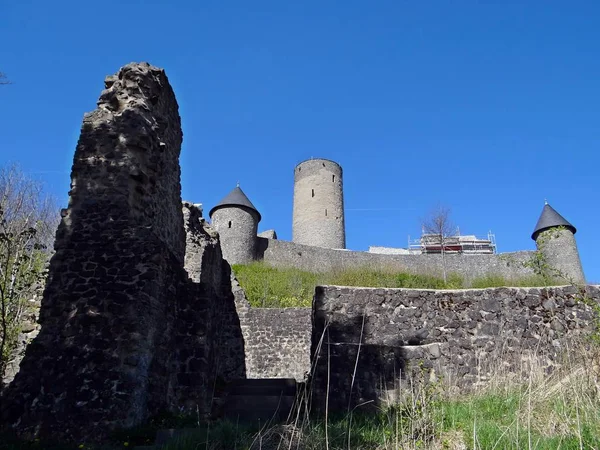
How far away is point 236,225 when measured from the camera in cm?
3822

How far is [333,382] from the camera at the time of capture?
663cm

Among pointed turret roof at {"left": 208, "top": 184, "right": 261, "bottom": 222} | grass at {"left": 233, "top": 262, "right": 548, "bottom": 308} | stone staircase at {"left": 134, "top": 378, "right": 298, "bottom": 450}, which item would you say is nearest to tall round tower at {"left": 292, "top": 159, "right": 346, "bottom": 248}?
pointed turret roof at {"left": 208, "top": 184, "right": 261, "bottom": 222}

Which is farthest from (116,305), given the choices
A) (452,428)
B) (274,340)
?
(274,340)

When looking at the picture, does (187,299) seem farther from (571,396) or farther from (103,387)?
(571,396)

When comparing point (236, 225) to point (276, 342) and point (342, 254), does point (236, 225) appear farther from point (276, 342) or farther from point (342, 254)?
point (276, 342)

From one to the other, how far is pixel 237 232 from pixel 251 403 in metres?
30.4

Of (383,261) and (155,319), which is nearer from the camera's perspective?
(155,319)

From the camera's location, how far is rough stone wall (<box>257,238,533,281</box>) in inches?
1516

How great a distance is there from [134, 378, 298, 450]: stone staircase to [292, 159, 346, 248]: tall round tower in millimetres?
38031

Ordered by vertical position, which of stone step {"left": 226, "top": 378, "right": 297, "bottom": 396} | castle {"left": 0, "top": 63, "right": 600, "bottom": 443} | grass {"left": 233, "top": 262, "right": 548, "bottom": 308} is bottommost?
stone step {"left": 226, "top": 378, "right": 297, "bottom": 396}

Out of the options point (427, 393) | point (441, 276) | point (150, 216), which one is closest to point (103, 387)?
point (150, 216)

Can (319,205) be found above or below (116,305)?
above

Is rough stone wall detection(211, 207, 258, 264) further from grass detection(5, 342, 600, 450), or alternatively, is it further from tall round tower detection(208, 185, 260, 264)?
grass detection(5, 342, 600, 450)

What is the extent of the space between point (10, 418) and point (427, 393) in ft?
15.5
